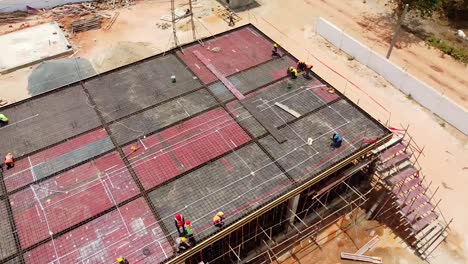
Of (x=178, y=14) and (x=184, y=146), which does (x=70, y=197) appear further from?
(x=178, y=14)

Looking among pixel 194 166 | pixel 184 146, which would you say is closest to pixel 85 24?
pixel 184 146

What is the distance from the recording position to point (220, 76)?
98.4 ft

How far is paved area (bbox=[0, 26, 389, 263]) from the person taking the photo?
20.6 metres

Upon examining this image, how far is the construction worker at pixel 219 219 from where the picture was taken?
2050 cm

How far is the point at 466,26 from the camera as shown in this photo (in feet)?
158

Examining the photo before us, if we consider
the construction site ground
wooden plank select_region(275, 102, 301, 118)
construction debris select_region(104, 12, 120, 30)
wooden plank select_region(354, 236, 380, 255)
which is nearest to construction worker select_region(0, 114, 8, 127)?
the construction site ground

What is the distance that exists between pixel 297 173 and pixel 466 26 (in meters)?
38.8

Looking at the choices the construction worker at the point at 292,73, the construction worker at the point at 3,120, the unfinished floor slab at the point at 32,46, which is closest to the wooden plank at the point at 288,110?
the construction worker at the point at 292,73

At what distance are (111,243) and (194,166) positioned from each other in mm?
6498

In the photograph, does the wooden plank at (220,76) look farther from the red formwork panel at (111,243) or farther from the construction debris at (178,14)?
the construction debris at (178,14)

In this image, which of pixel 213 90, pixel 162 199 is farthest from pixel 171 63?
pixel 162 199

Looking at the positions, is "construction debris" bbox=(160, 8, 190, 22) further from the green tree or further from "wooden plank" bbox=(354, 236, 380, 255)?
"wooden plank" bbox=(354, 236, 380, 255)

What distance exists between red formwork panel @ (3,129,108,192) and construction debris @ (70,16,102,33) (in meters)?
24.6

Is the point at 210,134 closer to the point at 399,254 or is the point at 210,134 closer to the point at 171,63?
the point at 171,63
